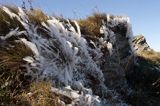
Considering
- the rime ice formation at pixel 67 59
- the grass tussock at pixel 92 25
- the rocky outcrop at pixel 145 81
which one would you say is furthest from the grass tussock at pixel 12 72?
the rocky outcrop at pixel 145 81

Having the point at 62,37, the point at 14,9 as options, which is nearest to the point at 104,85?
the point at 62,37

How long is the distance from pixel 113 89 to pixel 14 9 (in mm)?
2782

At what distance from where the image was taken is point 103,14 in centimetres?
1027

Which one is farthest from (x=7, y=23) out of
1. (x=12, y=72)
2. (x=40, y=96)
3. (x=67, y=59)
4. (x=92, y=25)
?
(x=92, y=25)

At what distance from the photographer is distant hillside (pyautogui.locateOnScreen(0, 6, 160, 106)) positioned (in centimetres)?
651

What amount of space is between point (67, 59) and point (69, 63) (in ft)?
0.29

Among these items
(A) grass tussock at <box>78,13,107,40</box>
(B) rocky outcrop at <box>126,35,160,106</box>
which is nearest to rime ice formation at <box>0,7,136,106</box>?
(A) grass tussock at <box>78,13,107,40</box>

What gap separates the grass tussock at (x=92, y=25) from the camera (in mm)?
9190

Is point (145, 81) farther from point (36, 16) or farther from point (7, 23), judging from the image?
point (7, 23)

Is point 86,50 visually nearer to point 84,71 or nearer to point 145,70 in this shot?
point 84,71

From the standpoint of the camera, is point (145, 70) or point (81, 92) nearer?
point (81, 92)

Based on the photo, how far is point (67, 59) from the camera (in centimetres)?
745

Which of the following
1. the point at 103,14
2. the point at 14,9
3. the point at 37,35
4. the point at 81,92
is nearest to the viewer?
the point at 81,92

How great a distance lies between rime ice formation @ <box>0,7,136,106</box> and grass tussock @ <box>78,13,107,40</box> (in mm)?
259
